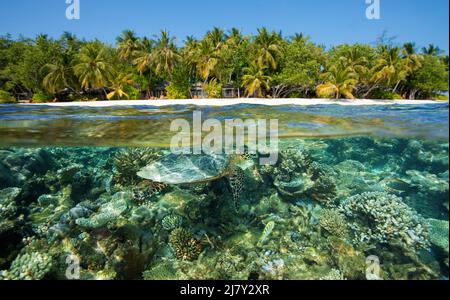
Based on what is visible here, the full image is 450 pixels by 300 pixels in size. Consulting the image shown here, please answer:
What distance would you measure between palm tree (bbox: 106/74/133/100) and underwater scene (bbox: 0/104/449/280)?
25.0 metres

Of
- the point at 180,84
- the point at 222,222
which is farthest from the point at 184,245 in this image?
the point at 180,84

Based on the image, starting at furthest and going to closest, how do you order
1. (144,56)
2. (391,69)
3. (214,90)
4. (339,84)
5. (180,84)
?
(144,56) < (180,84) < (214,90) < (391,69) < (339,84)

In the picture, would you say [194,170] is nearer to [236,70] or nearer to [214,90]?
[214,90]

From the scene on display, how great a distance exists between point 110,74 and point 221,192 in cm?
3319

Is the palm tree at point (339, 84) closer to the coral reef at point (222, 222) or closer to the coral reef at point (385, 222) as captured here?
the coral reef at point (222, 222)

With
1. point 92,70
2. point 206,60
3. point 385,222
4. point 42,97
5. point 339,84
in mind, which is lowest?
point 385,222

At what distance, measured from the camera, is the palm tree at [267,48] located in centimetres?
3731

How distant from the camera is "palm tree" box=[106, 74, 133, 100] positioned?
120ft

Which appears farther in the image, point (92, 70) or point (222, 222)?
point (92, 70)

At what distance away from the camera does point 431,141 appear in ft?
37.7

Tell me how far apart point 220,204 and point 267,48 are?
108 feet

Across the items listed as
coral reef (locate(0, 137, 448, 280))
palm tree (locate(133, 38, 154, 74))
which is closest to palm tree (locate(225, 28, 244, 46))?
palm tree (locate(133, 38, 154, 74))

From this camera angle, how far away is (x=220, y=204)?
9.22 meters
